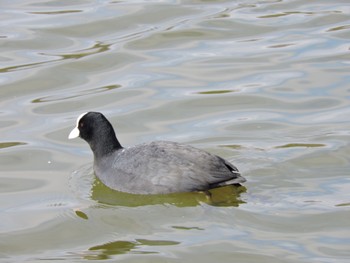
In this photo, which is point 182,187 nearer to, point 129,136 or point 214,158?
point 214,158

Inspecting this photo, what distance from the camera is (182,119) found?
9789 mm

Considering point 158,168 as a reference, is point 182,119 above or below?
below

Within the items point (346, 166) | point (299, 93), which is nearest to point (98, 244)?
point (346, 166)

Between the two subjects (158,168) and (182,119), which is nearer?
(158,168)

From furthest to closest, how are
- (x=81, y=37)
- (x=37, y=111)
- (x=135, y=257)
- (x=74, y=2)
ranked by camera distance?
(x=74, y=2) → (x=81, y=37) → (x=37, y=111) → (x=135, y=257)

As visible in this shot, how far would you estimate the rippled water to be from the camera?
23.1 ft

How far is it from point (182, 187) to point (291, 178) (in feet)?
3.21

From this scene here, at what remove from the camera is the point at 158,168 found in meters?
7.74

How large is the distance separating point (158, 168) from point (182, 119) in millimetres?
2102

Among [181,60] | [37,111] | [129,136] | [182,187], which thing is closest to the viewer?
[182,187]

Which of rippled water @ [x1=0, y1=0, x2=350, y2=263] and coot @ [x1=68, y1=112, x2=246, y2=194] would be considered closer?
rippled water @ [x1=0, y1=0, x2=350, y2=263]

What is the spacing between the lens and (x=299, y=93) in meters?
10.5

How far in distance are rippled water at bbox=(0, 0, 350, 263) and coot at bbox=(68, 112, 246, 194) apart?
14 cm

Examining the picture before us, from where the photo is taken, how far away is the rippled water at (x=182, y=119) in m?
7.04
